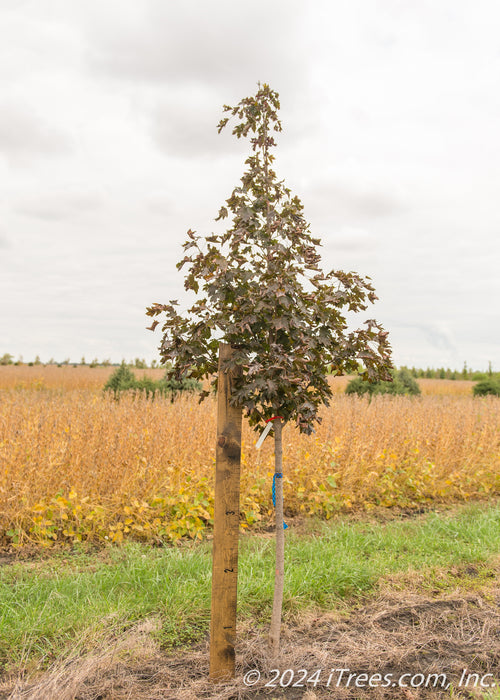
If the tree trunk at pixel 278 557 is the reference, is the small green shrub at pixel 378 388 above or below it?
above

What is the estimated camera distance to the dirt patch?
Answer: 108 inches

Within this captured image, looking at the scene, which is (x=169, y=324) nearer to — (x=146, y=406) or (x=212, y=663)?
(x=212, y=663)

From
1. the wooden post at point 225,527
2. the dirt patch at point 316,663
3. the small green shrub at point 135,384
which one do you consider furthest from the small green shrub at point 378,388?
the wooden post at point 225,527

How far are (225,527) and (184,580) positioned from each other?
4.10 ft

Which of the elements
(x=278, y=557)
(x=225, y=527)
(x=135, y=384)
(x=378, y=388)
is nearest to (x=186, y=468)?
(x=278, y=557)

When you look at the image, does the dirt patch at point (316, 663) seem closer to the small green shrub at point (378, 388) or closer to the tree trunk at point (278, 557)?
the tree trunk at point (278, 557)

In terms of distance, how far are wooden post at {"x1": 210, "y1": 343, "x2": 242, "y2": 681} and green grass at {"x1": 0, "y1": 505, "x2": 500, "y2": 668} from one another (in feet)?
1.69

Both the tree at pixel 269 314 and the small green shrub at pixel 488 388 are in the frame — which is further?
the small green shrub at pixel 488 388

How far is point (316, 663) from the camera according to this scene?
3029 mm

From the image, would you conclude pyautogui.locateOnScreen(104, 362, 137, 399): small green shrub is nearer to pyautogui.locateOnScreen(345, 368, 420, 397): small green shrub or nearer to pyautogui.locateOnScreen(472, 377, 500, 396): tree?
pyautogui.locateOnScreen(345, 368, 420, 397): small green shrub

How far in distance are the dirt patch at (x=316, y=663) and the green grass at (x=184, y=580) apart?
17cm

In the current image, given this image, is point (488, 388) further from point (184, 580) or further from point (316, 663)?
point (316, 663)

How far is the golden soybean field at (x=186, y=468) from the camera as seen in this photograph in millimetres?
5125

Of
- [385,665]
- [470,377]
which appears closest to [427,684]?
[385,665]
